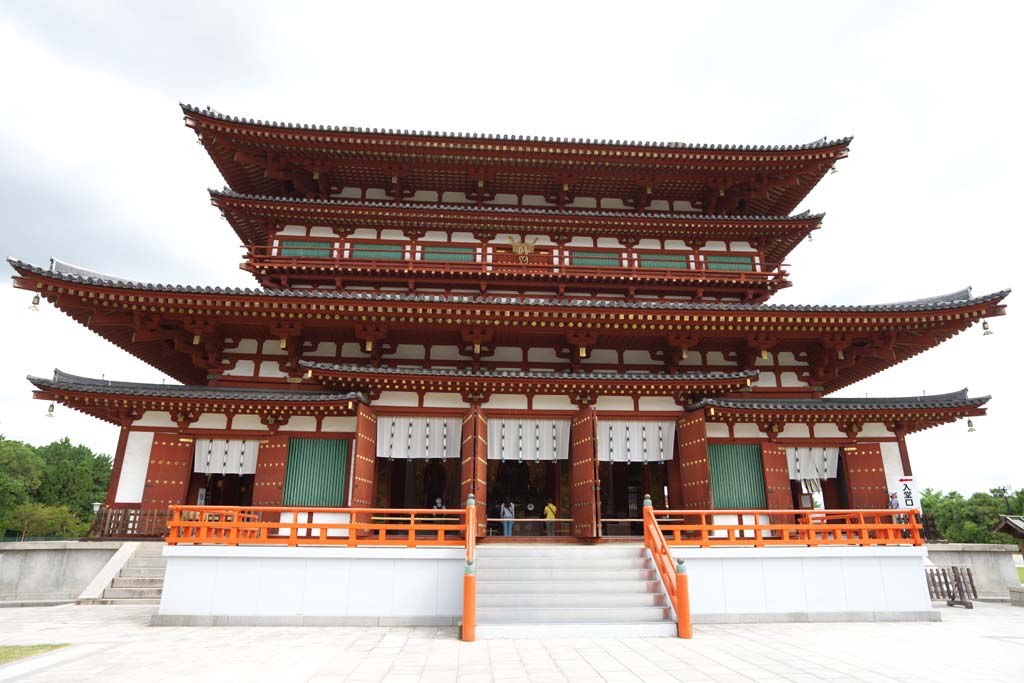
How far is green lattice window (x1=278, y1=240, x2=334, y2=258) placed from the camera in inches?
671

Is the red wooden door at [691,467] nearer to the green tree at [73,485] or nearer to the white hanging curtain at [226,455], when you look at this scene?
the white hanging curtain at [226,455]

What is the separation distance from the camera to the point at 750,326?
14227mm

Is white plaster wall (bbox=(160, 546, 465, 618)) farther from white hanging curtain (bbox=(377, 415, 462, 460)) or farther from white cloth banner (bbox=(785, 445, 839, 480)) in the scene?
white cloth banner (bbox=(785, 445, 839, 480))

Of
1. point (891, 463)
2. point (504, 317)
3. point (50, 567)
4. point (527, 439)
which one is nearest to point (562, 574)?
point (527, 439)

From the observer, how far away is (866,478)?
14.4 metres

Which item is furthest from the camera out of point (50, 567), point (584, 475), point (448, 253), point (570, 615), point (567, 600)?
point (448, 253)

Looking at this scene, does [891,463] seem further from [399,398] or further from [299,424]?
[299,424]

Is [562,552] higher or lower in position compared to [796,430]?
lower

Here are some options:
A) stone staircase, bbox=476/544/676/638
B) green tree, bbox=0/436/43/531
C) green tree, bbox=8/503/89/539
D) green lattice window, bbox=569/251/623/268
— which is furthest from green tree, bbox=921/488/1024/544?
green tree, bbox=0/436/43/531

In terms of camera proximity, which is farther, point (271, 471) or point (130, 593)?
point (271, 471)

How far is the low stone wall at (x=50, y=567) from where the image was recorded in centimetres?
1281

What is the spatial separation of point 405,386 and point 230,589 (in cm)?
547

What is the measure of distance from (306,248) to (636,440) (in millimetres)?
11537

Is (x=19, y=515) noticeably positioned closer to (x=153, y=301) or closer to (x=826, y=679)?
(x=153, y=301)
